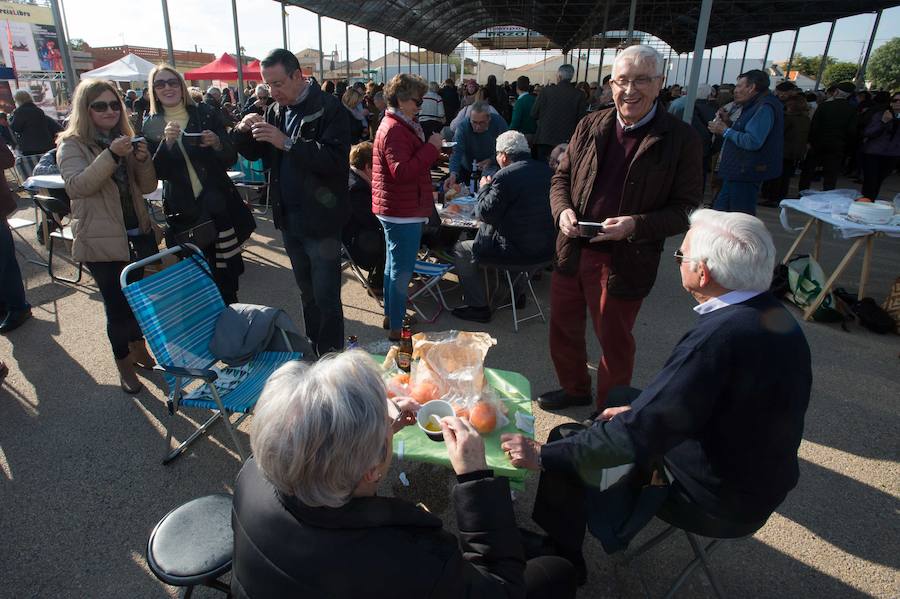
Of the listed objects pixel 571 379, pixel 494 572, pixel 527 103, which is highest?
pixel 527 103

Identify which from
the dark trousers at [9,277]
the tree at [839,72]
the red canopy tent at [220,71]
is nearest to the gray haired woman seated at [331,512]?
the dark trousers at [9,277]

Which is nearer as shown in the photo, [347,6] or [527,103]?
[527,103]

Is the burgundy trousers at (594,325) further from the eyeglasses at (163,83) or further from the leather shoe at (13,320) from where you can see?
the leather shoe at (13,320)

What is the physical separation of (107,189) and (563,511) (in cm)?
320

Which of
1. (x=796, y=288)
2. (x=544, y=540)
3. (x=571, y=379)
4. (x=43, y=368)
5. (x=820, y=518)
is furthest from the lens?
(x=796, y=288)

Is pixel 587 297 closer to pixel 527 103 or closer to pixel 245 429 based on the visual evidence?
pixel 245 429

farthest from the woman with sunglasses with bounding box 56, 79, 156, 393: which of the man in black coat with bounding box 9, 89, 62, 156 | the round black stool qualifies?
the man in black coat with bounding box 9, 89, 62, 156

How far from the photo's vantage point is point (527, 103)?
29.7 ft

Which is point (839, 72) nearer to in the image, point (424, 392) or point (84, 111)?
point (424, 392)

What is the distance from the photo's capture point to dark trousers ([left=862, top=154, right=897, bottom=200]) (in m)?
8.16

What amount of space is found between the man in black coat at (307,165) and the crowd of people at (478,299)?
0.5 inches

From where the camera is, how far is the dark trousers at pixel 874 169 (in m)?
8.16

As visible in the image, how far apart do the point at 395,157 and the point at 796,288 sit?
415 centimetres

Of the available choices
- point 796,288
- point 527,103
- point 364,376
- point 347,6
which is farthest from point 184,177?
point 347,6
